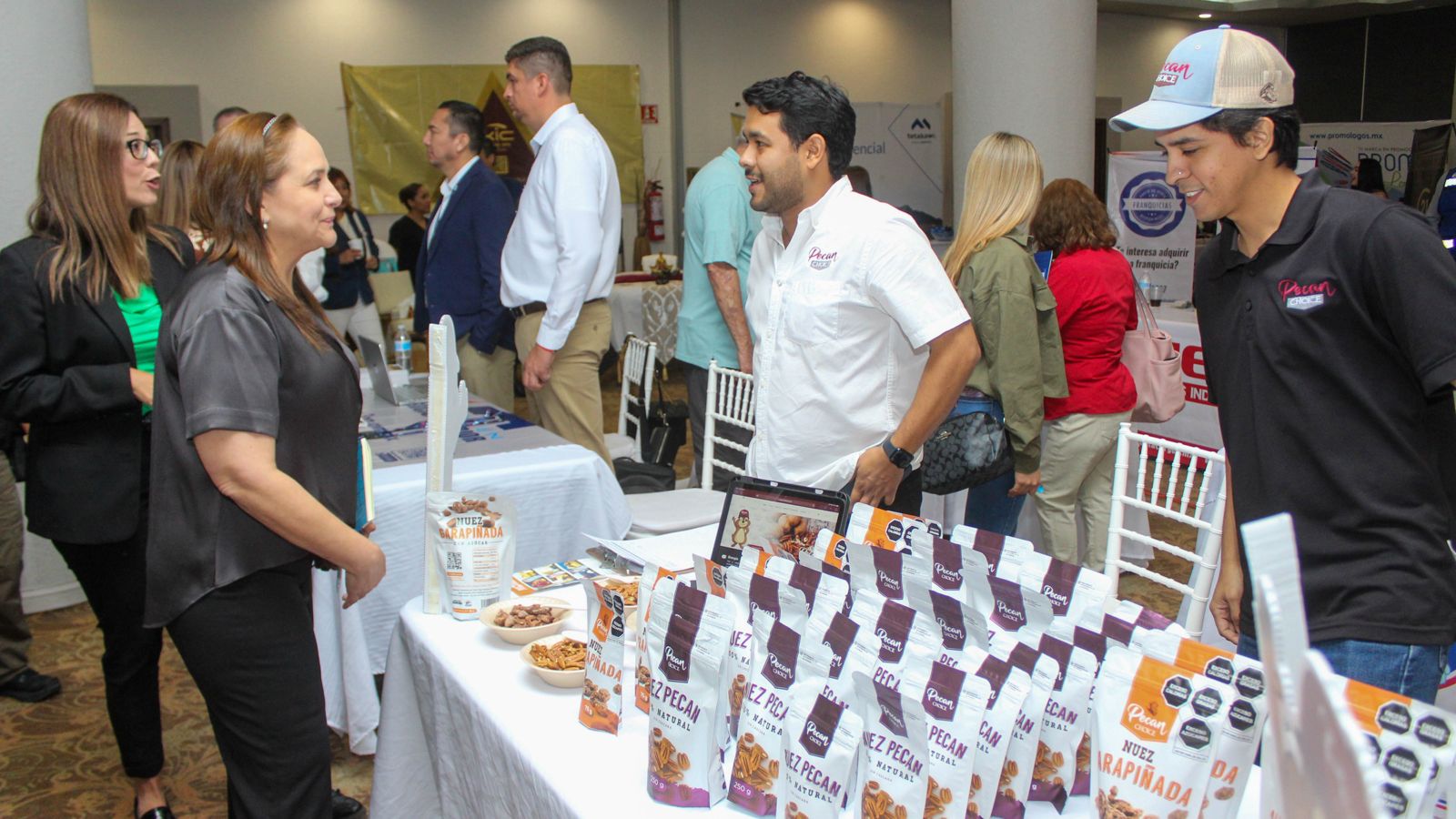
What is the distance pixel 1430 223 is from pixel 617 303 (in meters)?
6.29

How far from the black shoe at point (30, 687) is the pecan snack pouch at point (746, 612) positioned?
8.79 ft

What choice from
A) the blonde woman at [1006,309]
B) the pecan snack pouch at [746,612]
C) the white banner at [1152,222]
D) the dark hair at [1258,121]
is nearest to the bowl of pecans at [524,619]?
the pecan snack pouch at [746,612]

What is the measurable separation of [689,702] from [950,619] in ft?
0.95

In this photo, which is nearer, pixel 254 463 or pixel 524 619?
pixel 254 463

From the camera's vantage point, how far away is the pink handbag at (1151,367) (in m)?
3.35

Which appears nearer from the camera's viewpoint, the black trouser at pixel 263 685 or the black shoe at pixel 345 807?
the black trouser at pixel 263 685

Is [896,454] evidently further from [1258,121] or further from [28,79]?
[28,79]

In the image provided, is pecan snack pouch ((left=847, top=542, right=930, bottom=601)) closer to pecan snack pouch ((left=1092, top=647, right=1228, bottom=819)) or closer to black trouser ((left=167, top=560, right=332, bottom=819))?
pecan snack pouch ((left=1092, top=647, right=1228, bottom=819))

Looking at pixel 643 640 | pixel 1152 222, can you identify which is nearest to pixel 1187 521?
pixel 643 640

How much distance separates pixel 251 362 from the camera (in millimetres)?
1438

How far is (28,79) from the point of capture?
3410mm

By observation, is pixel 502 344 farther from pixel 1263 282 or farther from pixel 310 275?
pixel 1263 282

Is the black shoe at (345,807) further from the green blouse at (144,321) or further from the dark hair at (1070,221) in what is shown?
the dark hair at (1070,221)

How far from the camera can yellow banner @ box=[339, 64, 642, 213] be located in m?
9.34
